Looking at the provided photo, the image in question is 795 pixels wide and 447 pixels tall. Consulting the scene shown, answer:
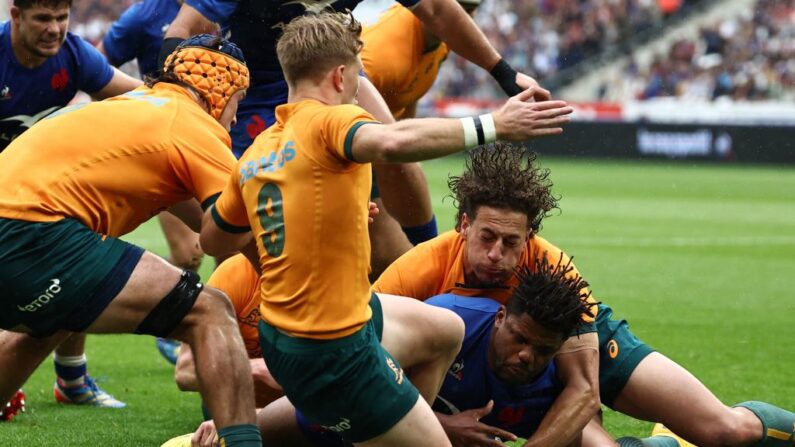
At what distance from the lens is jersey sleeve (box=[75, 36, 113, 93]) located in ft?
22.0

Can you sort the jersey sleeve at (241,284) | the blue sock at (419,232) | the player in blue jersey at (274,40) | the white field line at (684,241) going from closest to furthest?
the jersey sleeve at (241,284)
the player in blue jersey at (274,40)
the blue sock at (419,232)
the white field line at (684,241)

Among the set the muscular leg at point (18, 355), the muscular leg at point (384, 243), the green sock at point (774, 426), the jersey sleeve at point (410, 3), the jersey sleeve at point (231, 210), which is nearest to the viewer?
the jersey sleeve at point (231, 210)

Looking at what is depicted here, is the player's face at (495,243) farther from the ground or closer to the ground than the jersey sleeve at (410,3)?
closer to the ground

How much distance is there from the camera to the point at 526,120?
12.8ft

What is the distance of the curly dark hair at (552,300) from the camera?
15.3ft

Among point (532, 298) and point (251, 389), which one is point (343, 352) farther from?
point (532, 298)

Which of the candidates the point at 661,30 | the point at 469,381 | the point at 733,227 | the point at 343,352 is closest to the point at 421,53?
the point at 469,381

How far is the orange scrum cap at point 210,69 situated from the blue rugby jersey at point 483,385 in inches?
46.4

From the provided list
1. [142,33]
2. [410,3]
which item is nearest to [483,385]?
[410,3]

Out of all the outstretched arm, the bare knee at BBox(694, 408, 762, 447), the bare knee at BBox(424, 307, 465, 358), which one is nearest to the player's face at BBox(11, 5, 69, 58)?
the outstretched arm

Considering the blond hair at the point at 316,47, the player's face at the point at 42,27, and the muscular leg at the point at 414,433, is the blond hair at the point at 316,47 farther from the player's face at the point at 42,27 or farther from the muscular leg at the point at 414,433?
the player's face at the point at 42,27

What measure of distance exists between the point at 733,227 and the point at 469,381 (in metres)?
11.6

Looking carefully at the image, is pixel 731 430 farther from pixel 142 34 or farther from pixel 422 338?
pixel 142 34

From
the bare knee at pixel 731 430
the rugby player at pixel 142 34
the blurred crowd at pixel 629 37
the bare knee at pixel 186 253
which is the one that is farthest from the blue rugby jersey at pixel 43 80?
the blurred crowd at pixel 629 37
